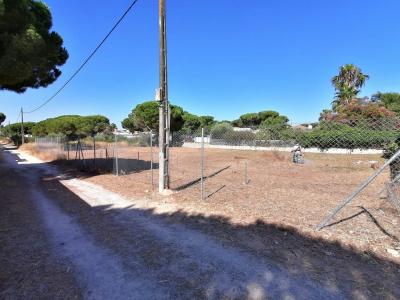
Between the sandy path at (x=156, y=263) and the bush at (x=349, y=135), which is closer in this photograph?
the sandy path at (x=156, y=263)

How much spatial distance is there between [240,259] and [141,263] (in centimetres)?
131

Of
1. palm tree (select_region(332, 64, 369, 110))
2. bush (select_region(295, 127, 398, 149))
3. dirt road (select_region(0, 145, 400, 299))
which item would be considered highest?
palm tree (select_region(332, 64, 369, 110))

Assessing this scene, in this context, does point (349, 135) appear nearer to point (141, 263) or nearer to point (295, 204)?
point (295, 204)

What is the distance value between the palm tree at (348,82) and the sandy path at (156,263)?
124 ft

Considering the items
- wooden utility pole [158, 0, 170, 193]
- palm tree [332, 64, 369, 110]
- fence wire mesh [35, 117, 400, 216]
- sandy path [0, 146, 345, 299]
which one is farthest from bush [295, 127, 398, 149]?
palm tree [332, 64, 369, 110]

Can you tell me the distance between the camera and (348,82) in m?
38.4

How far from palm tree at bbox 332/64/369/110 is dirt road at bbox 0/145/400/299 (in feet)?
124

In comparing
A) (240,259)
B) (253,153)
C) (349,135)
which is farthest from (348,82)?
(240,259)

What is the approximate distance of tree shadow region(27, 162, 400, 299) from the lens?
313cm

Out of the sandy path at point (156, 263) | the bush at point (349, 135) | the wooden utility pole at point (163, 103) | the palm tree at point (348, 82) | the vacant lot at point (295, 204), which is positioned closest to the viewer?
the sandy path at point (156, 263)

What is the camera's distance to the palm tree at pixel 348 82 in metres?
37.6

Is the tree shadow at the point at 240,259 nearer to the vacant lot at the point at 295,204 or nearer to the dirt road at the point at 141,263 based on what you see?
the dirt road at the point at 141,263

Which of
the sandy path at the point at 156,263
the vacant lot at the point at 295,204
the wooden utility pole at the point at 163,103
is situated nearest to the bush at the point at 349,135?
the vacant lot at the point at 295,204

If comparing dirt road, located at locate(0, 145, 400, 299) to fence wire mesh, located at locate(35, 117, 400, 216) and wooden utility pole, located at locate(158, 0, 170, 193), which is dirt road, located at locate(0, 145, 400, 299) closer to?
wooden utility pole, located at locate(158, 0, 170, 193)
